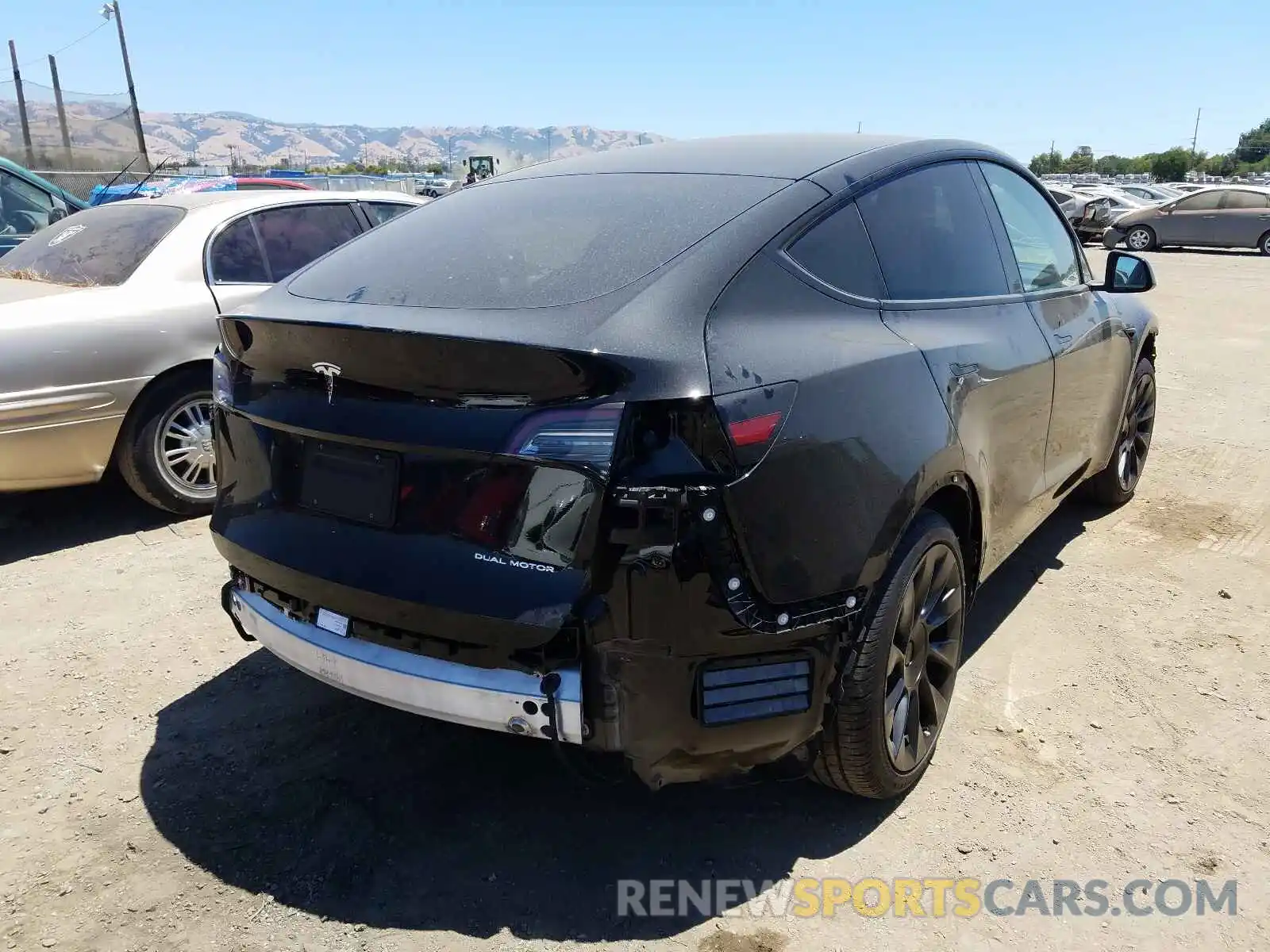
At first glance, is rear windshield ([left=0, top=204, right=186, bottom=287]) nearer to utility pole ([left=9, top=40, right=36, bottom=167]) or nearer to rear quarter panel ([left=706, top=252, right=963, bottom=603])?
rear quarter panel ([left=706, top=252, right=963, bottom=603])

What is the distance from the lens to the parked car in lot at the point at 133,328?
14.0 ft

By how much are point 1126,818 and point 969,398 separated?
1249 millimetres

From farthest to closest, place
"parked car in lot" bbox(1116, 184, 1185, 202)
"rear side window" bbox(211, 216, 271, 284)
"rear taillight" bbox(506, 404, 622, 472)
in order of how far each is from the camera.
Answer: "parked car in lot" bbox(1116, 184, 1185, 202) < "rear side window" bbox(211, 216, 271, 284) < "rear taillight" bbox(506, 404, 622, 472)

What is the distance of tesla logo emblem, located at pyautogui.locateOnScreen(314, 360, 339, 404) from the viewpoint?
7.39 ft

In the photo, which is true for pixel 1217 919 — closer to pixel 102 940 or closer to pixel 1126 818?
pixel 1126 818

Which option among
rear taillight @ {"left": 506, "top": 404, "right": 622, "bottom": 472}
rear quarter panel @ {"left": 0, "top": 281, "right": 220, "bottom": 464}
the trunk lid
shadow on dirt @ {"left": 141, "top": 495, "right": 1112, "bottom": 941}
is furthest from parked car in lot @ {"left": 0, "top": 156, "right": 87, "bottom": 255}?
rear taillight @ {"left": 506, "top": 404, "right": 622, "bottom": 472}

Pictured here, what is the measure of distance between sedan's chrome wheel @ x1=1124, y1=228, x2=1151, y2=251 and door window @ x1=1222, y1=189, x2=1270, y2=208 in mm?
1673

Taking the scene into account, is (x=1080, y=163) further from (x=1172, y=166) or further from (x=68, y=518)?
(x=68, y=518)

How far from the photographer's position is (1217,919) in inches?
88.6

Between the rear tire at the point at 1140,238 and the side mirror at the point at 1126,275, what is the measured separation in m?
21.5

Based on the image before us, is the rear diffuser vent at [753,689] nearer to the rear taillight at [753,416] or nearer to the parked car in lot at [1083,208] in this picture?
the rear taillight at [753,416]

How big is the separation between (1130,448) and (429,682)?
432 cm

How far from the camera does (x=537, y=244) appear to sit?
2.52 meters

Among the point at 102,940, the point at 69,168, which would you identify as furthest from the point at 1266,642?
the point at 69,168
